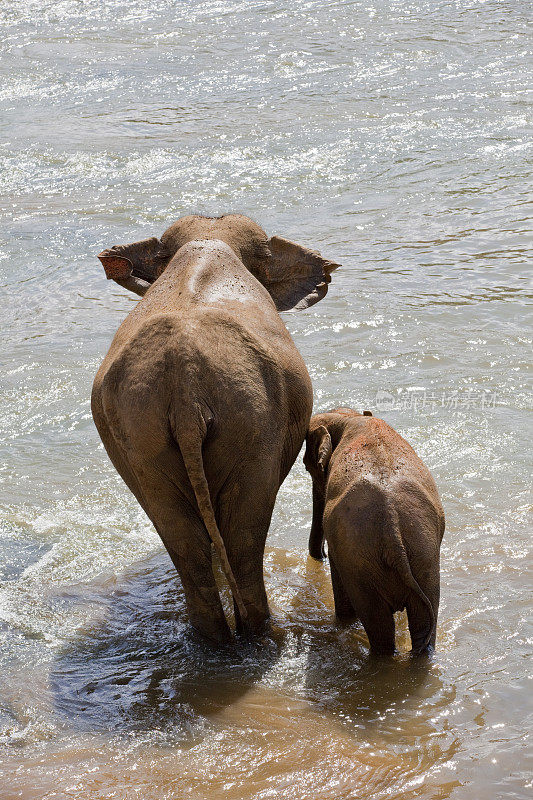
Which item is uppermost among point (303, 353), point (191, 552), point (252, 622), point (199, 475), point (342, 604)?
point (199, 475)

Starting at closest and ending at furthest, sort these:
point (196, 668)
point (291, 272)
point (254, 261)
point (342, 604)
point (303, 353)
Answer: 1. point (196, 668)
2. point (342, 604)
3. point (254, 261)
4. point (291, 272)
5. point (303, 353)

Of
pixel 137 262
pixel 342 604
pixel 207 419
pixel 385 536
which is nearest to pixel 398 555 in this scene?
pixel 385 536

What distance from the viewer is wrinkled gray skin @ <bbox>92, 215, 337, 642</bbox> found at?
462 centimetres

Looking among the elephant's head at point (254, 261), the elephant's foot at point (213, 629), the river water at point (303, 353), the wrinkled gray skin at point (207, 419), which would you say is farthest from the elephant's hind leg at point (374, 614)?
the elephant's head at point (254, 261)

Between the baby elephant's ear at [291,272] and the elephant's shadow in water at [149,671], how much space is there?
1.81 m

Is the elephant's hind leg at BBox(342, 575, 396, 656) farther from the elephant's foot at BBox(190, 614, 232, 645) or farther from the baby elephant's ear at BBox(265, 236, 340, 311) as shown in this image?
the baby elephant's ear at BBox(265, 236, 340, 311)

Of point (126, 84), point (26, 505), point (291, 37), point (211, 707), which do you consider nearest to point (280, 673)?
point (211, 707)

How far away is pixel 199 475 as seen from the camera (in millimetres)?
4574

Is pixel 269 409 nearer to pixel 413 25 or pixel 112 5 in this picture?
pixel 413 25

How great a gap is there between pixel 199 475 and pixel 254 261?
204 cm

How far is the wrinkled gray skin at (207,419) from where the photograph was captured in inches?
182

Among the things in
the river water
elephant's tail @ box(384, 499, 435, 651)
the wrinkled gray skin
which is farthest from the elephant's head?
elephant's tail @ box(384, 499, 435, 651)

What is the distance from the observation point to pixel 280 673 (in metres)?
5.00

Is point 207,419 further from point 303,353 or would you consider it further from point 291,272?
point 303,353
